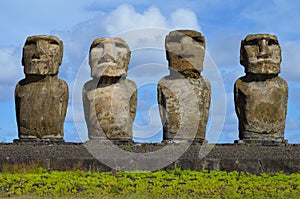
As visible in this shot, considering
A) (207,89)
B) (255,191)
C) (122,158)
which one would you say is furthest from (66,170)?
(207,89)

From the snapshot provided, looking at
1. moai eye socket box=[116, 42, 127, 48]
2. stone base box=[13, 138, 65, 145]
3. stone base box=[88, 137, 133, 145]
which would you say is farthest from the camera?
stone base box=[13, 138, 65, 145]

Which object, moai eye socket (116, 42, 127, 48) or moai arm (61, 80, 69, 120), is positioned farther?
moai arm (61, 80, 69, 120)

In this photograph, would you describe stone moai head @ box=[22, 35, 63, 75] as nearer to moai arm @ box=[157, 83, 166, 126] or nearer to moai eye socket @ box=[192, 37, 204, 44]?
moai arm @ box=[157, 83, 166, 126]

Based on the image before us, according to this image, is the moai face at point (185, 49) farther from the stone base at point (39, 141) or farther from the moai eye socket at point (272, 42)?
the stone base at point (39, 141)

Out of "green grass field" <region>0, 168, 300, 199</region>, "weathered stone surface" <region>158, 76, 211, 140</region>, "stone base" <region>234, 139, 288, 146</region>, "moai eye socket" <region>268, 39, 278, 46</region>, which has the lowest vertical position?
"green grass field" <region>0, 168, 300, 199</region>

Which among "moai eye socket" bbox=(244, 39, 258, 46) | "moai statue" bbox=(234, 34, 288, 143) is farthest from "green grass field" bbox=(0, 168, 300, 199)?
"moai eye socket" bbox=(244, 39, 258, 46)

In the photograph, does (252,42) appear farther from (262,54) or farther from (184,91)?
(184,91)

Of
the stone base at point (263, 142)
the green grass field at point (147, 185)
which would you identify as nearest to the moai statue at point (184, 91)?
the stone base at point (263, 142)

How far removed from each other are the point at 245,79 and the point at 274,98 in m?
0.81

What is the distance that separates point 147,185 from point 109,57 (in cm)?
537

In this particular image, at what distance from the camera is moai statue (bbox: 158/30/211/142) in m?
16.6

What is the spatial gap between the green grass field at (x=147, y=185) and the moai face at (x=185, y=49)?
170 inches

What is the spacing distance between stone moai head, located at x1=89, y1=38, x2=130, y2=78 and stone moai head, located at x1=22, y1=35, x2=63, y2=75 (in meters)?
0.88

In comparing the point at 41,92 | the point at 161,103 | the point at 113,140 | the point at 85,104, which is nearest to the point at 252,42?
the point at 161,103
